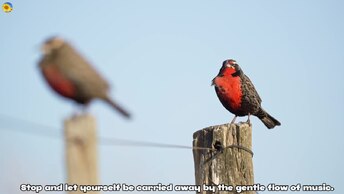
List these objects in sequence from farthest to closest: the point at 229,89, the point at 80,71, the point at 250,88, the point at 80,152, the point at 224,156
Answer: the point at 250,88 → the point at 229,89 → the point at 224,156 → the point at 80,71 → the point at 80,152

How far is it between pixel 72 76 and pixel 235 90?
4.90 meters

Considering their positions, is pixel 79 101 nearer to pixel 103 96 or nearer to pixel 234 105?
pixel 103 96

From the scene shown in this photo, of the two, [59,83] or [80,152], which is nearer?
[80,152]

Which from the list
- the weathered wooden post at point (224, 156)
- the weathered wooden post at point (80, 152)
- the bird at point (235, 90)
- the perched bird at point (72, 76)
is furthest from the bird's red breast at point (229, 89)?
the weathered wooden post at point (80, 152)

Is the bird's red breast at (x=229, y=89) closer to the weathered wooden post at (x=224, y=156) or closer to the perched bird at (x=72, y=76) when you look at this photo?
the weathered wooden post at (x=224, y=156)

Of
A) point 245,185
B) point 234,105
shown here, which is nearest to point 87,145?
point 245,185

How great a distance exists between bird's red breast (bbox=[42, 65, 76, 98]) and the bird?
4721mm

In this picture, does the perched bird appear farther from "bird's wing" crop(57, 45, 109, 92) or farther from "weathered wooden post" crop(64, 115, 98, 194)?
"weathered wooden post" crop(64, 115, 98, 194)

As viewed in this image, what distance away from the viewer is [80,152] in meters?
2.96

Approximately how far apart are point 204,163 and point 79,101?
5.98 ft

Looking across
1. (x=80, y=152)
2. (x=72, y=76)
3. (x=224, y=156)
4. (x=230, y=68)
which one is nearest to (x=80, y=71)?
(x=72, y=76)

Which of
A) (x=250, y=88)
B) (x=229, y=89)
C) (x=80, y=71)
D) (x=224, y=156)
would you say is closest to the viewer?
(x=80, y=71)

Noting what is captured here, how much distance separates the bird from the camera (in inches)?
325

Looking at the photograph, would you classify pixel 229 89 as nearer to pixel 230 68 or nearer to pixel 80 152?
pixel 230 68
